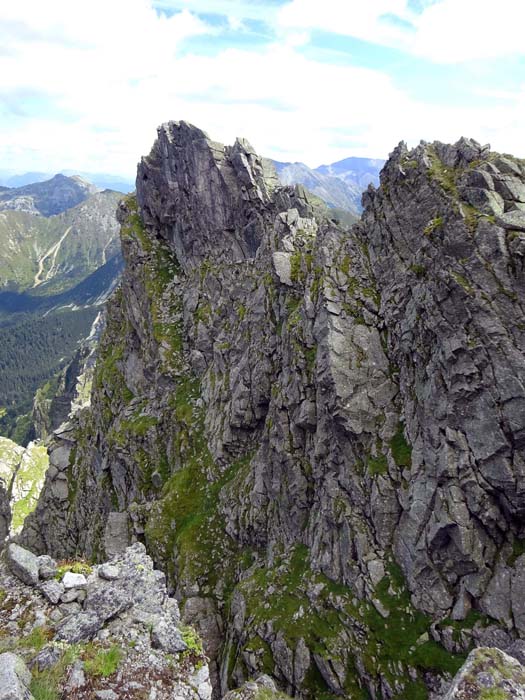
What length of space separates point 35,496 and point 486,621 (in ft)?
406

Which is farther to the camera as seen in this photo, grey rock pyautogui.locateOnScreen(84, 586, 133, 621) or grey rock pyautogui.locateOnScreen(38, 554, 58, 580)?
grey rock pyautogui.locateOnScreen(38, 554, 58, 580)

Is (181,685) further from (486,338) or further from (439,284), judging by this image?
(439,284)

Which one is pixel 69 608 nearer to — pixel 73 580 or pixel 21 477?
pixel 73 580

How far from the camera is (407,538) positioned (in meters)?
25.9

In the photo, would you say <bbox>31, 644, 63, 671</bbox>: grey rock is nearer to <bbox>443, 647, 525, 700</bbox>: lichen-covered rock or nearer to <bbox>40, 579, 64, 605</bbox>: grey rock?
<bbox>40, 579, 64, 605</bbox>: grey rock

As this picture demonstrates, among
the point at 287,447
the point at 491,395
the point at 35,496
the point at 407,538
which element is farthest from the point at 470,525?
the point at 35,496

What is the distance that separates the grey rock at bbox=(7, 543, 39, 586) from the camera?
18500mm

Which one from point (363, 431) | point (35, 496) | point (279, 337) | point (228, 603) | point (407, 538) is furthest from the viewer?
point (35, 496)

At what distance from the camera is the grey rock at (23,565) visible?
18500 millimetres

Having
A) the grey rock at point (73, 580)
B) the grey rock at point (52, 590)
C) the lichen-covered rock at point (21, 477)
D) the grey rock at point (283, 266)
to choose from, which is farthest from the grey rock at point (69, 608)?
the lichen-covered rock at point (21, 477)

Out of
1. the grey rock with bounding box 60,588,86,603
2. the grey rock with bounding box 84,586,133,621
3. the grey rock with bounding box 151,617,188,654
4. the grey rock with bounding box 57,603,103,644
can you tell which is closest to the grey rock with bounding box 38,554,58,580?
the grey rock with bounding box 60,588,86,603

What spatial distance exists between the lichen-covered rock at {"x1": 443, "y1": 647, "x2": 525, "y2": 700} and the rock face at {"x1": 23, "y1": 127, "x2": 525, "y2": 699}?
614 centimetres

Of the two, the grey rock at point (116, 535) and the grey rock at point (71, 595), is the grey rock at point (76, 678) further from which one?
the grey rock at point (116, 535)

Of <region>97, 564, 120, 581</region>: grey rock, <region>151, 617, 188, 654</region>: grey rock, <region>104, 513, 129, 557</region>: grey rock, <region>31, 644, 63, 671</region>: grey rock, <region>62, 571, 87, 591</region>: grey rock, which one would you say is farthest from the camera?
<region>104, 513, 129, 557</region>: grey rock
